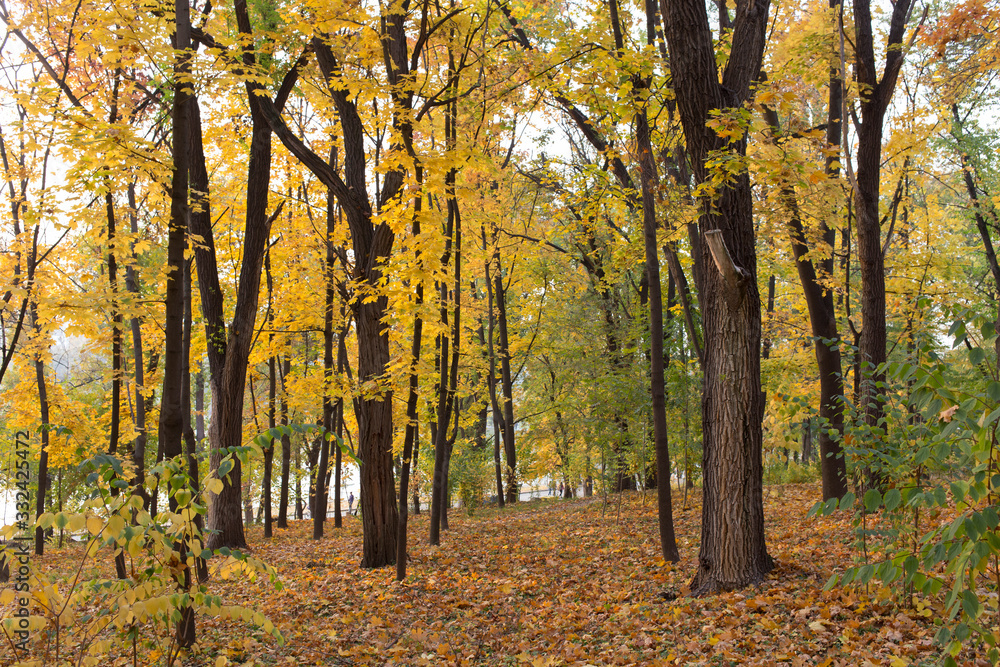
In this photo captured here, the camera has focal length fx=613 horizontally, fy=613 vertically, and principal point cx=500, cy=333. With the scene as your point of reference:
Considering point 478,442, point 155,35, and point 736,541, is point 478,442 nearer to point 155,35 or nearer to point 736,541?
point 736,541

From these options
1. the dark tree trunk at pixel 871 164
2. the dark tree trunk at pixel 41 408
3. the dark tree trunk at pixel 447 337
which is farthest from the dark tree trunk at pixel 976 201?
the dark tree trunk at pixel 41 408

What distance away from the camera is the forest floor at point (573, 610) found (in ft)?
14.1

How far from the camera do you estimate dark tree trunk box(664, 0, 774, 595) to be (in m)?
5.61

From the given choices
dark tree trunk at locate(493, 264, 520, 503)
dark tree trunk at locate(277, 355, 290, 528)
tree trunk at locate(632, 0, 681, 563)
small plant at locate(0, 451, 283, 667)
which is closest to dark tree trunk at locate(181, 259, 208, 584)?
small plant at locate(0, 451, 283, 667)

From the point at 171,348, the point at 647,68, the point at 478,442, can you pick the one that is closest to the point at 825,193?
the point at 647,68

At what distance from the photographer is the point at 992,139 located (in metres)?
14.6

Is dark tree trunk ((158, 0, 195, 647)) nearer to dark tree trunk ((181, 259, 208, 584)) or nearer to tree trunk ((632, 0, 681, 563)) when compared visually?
dark tree trunk ((181, 259, 208, 584))

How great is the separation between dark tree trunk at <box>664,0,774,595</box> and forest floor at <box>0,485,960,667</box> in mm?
467

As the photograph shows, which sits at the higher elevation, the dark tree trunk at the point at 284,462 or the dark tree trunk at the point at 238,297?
the dark tree trunk at the point at 238,297

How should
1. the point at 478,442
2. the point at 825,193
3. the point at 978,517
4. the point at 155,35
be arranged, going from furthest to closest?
the point at 478,442 < the point at 825,193 < the point at 155,35 < the point at 978,517

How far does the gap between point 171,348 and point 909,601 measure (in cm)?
566

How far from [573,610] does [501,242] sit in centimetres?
1020

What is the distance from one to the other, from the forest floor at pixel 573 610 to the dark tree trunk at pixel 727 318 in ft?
1.53

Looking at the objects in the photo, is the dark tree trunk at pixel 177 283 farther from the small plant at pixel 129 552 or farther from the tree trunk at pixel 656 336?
the tree trunk at pixel 656 336
